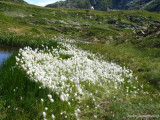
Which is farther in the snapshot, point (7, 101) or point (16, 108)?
point (7, 101)

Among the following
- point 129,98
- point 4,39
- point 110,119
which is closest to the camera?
point 110,119

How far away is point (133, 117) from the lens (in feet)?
19.5

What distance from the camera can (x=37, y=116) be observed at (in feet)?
16.5

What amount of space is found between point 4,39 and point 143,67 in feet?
58.8

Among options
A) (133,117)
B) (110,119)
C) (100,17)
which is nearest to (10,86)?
(110,119)

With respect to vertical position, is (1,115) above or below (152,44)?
above

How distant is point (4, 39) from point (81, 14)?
148 m

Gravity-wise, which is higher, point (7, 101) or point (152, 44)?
point (7, 101)

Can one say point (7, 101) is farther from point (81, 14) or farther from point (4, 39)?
point (81, 14)

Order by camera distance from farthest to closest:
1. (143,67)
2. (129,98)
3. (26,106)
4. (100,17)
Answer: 1. (100,17)
2. (143,67)
3. (129,98)
4. (26,106)

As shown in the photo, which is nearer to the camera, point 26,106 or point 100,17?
point 26,106

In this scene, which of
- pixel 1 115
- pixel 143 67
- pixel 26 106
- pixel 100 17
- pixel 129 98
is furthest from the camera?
pixel 100 17

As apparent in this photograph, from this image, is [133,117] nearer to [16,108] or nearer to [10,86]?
[16,108]

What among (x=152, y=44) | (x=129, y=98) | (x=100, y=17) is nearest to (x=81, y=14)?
(x=100, y=17)
